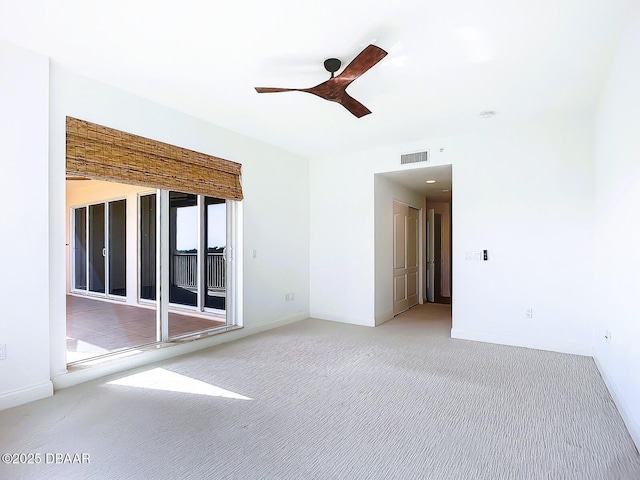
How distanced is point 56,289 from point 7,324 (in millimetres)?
423

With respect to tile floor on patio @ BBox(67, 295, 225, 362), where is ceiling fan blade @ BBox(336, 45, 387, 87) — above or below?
above

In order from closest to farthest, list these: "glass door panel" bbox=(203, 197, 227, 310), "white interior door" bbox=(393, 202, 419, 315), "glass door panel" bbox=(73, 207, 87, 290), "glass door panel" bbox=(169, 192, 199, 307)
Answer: "glass door panel" bbox=(203, 197, 227, 310)
"glass door panel" bbox=(169, 192, 199, 307)
"white interior door" bbox=(393, 202, 419, 315)
"glass door panel" bbox=(73, 207, 87, 290)

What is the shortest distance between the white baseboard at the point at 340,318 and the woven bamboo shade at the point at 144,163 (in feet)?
8.05

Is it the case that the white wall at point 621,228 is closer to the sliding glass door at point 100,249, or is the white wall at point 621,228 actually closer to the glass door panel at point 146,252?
Result: the glass door panel at point 146,252

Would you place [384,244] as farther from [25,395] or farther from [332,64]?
[25,395]

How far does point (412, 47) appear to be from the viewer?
272 centimetres

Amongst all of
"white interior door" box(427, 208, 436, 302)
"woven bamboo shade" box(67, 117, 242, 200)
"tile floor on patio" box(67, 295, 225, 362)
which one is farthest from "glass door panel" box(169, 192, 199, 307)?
"white interior door" box(427, 208, 436, 302)

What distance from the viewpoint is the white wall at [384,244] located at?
5.49 metres

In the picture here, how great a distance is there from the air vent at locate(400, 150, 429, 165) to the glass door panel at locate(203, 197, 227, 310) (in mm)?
2680

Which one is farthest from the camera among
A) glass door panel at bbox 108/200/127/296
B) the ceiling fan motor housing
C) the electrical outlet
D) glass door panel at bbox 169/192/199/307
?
glass door panel at bbox 108/200/127/296

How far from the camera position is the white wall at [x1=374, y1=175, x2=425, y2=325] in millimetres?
5492

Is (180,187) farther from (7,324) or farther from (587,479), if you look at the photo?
(587,479)

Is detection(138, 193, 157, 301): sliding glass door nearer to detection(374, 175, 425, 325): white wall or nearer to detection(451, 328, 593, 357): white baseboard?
detection(374, 175, 425, 325): white wall

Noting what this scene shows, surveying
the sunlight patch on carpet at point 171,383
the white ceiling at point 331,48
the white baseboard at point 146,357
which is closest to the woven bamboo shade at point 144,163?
the white ceiling at point 331,48
